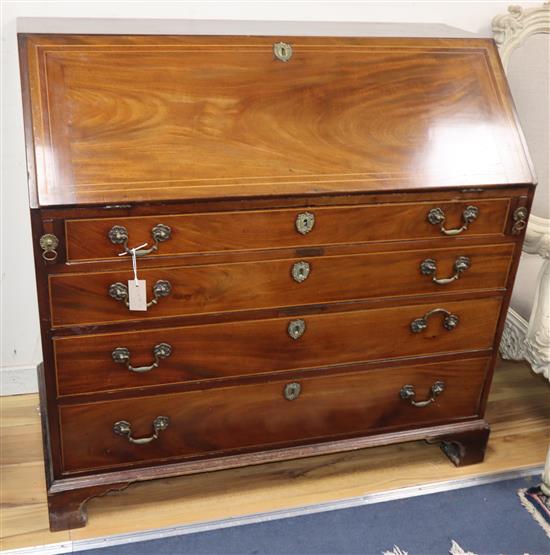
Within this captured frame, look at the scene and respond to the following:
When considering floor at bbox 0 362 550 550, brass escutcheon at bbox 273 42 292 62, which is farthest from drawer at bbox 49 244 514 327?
floor at bbox 0 362 550 550

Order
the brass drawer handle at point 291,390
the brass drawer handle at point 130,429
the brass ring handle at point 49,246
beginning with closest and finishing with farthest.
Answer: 1. the brass ring handle at point 49,246
2. the brass drawer handle at point 130,429
3. the brass drawer handle at point 291,390

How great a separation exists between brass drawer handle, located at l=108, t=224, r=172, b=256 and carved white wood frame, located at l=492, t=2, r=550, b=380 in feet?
3.42

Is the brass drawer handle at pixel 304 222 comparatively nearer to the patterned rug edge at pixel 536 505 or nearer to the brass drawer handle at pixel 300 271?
the brass drawer handle at pixel 300 271

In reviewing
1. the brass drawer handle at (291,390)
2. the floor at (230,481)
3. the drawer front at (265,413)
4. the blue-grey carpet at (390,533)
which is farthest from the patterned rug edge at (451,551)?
the brass drawer handle at (291,390)

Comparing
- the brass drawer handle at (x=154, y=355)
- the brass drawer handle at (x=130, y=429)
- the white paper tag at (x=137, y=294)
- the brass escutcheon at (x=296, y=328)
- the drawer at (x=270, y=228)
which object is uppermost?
the drawer at (x=270, y=228)

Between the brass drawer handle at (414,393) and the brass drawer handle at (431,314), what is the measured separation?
6.9 inches

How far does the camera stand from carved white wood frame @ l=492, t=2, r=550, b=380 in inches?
80.8

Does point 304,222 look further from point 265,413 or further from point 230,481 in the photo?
point 230,481

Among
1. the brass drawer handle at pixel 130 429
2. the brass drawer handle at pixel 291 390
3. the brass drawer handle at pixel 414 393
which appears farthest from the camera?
the brass drawer handle at pixel 414 393

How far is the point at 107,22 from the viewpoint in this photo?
1891 millimetres

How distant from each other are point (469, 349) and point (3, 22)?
151cm

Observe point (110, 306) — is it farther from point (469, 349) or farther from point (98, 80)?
point (469, 349)

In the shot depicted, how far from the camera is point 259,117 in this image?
171 centimetres

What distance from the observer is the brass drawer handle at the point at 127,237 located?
1577 mm
